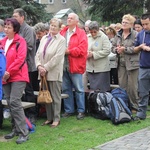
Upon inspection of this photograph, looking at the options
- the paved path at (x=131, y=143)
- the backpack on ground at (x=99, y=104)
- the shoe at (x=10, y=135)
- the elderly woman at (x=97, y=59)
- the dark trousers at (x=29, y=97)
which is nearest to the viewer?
the paved path at (x=131, y=143)

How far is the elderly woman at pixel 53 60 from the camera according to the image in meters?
6.54

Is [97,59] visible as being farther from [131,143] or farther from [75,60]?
[131,143]

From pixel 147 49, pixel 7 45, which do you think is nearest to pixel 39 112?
pixel 7 45

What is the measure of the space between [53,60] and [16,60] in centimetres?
95

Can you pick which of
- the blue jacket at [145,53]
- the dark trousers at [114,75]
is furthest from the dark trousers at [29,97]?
the dark trousers at [114,75]

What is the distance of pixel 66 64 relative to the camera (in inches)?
290

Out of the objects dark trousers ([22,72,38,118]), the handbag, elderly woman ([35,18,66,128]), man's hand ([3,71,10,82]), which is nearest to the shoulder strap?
elderly woman ([35,18,66,128])

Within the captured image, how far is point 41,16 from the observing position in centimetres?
1819

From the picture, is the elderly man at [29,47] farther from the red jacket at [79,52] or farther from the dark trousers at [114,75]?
the dark trousers at [114,75]

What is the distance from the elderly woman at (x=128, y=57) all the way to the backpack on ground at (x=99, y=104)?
2.33ft

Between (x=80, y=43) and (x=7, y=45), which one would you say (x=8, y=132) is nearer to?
(x=7, y=45)

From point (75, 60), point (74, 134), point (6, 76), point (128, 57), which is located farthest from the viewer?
point (128, 57)

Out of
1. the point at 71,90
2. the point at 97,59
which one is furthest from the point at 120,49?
the point at 71,90

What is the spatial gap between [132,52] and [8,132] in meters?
2.98
